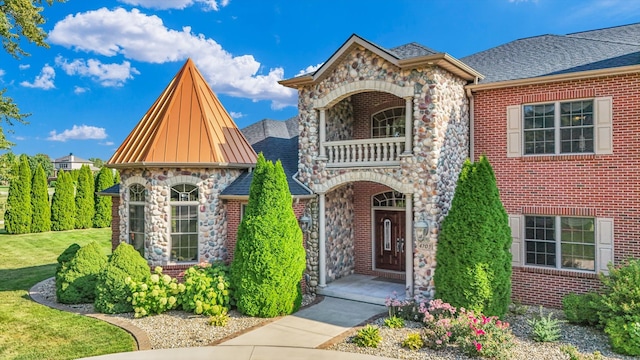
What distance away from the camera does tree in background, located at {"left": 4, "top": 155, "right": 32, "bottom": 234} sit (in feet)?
95.3

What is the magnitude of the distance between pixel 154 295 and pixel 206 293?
1.29 m

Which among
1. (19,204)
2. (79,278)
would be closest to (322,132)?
(79,278)

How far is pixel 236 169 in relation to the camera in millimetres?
14258

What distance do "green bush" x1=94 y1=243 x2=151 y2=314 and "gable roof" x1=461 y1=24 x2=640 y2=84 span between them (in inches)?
442

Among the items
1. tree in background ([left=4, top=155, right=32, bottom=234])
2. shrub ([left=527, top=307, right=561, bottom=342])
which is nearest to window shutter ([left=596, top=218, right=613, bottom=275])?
shrub ([left=527, top=307, right=561, bottom=342])

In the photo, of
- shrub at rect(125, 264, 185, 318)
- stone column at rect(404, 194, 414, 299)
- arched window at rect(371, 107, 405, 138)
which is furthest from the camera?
arched window at rect(371, 107, 405, 138)

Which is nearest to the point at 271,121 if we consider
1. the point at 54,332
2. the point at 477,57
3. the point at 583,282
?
the point at 477,57

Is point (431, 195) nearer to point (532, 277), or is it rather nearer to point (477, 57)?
point (532, 277)

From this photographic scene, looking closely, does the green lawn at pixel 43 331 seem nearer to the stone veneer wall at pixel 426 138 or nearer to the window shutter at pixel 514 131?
the stone veneer wall at pixel 426 138

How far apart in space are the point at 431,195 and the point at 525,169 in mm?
2984

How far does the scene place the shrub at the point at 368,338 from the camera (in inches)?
345

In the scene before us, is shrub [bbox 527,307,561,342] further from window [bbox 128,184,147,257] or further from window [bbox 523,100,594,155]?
window [bbox 128,184,147,257]

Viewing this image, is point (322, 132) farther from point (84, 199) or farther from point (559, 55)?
point (84, 199)

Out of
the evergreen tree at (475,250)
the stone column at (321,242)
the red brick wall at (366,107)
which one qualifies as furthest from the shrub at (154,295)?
the red brick wall at (366,107)
